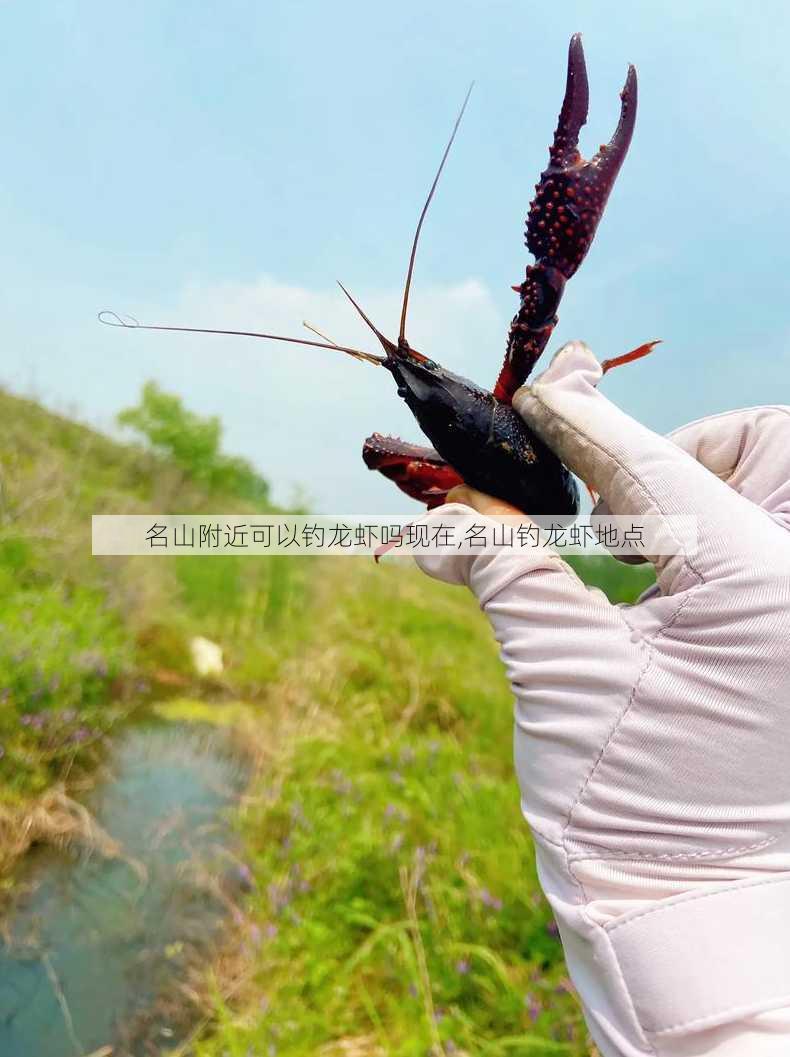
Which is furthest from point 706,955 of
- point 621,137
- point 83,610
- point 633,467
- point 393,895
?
point 83,610

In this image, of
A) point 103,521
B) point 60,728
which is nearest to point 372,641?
point 60,728

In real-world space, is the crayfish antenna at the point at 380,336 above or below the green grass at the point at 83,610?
above

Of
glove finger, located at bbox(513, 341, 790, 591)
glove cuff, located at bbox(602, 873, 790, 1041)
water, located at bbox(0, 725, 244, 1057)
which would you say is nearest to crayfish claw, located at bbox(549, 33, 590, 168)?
glove finger, located at bbox(513, 341, 790, 591)

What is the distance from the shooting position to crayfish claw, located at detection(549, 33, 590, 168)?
1066 millimetres

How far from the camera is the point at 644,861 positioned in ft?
3.01

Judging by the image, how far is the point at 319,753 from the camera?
3.39 metres

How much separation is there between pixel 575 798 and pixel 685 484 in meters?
0.47

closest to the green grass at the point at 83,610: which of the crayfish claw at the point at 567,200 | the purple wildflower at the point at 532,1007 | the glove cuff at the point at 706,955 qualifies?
the purple wildflower at the point at 532,1007

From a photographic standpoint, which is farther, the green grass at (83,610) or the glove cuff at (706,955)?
the green grass at (83,610)

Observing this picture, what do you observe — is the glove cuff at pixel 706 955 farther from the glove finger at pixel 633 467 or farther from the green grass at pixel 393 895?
the green grass at pixel 393 895

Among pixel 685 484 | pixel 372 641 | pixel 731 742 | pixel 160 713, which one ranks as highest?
pixel 685 484

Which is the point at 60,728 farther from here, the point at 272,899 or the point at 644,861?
the point at 644,861

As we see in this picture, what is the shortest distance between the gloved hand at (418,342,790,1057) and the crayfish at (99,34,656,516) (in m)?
0.16

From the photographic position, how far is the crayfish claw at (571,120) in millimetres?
1066
